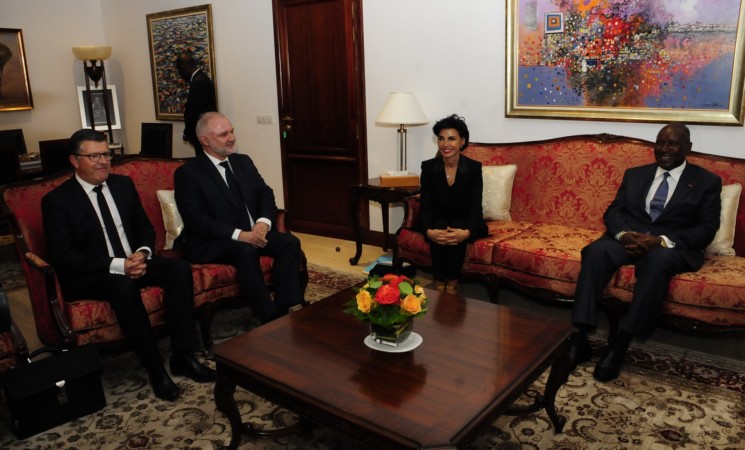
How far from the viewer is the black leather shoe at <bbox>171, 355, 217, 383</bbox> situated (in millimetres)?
2934

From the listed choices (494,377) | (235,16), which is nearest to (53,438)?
(494,377)

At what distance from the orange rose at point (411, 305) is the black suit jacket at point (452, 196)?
159 centimetres

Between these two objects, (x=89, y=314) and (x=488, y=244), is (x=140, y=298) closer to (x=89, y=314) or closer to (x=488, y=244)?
(x=89, y=314)

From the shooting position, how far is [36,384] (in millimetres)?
2453

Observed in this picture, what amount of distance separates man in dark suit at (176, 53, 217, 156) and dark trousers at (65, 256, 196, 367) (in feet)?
9.44

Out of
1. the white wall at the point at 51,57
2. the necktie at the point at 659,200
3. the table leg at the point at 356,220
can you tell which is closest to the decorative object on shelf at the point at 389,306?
the necktie at the point at 659,200

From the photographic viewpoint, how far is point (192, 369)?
295 cm

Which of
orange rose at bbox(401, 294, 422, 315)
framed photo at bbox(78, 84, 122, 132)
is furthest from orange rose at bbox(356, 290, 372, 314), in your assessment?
framed photo at bbox(78, 84, 122, 132)

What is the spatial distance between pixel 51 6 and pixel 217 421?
6.40 metres

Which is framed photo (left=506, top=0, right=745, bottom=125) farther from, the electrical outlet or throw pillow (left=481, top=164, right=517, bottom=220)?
the electrical outlet

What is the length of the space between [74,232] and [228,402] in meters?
1.31

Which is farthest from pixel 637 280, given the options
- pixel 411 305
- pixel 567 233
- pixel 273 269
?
pixel 273 269

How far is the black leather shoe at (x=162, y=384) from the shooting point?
9.13 feet

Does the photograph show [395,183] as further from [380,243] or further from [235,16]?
[235,16]
